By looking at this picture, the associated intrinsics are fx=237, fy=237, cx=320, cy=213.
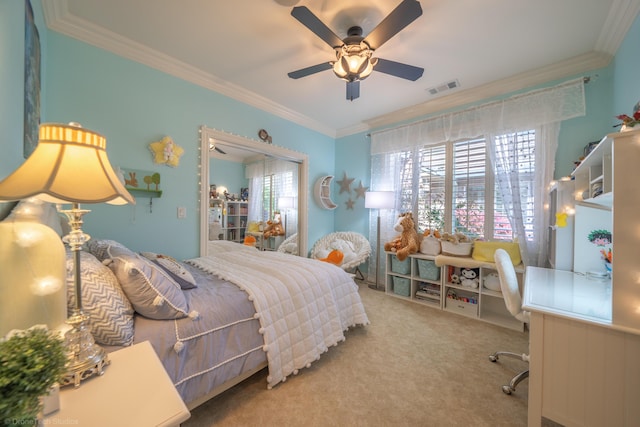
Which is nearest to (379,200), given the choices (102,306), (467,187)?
(467,187)

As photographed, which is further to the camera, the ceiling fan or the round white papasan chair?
the round white papasan chair

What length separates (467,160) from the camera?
3006 millimetres

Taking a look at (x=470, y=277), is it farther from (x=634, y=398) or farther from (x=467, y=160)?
(x=634, y=398)

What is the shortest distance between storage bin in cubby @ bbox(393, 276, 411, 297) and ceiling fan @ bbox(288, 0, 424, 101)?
8.08 feet

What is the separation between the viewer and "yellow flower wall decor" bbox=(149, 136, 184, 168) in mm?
2326

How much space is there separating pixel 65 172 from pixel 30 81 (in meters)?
1.18

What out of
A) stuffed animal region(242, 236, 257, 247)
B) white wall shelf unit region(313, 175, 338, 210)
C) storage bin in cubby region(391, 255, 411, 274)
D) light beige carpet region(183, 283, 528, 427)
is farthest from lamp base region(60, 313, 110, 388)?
white wall shelf unit region(313, 175, 338, 210)

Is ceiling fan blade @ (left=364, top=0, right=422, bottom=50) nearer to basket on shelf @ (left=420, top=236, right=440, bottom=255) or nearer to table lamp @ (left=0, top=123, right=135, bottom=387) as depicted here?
table lamp @ (left=0, top=123, right=135, bottom=387)

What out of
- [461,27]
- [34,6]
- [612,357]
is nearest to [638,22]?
[461,27]

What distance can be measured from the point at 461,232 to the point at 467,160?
3.01ft

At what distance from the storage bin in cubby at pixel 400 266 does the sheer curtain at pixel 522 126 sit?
48.5 inches

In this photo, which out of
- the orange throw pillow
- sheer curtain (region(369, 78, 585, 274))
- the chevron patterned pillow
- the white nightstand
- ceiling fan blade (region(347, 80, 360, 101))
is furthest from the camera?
the orange throw pillow

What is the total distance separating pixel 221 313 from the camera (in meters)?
1.39

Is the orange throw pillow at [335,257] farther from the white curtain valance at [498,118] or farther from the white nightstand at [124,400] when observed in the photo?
the white nightstand at [124,400]
